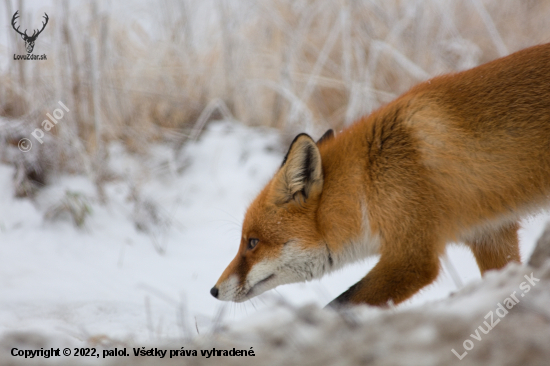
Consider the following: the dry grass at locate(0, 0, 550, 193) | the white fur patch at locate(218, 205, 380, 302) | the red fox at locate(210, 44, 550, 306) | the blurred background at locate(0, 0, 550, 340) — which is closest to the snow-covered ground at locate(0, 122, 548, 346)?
the blurred background at locate(0, 0, 550, 340)

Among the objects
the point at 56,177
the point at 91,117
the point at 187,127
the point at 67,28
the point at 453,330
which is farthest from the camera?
the point at 187,127

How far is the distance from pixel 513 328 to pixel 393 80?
537 cm

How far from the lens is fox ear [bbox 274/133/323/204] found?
8.07ft

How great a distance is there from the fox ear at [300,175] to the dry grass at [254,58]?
263 centimetres

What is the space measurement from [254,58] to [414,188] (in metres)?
4.79

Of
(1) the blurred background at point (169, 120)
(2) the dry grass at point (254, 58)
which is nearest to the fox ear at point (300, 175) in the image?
(1) the blurred background at point (169, 120)

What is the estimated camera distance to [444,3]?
19.3 feet

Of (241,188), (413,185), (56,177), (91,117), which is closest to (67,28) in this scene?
(91,117)

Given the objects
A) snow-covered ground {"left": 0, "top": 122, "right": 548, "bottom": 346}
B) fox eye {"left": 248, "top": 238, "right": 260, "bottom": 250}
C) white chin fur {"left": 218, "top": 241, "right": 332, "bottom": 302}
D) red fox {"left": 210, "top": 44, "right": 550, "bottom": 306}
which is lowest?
snow-covered ground {"left": 0, "top": 122, "right": 548, "bottom": 346}

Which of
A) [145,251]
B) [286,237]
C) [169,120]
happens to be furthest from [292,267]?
[169,120]

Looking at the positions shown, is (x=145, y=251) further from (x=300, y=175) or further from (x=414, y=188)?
(x=414, y=188)

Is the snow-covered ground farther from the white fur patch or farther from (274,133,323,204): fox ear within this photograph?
(274,133,323,204): fox ear

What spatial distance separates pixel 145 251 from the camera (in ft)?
12.8

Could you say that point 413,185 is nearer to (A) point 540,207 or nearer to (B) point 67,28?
(A) point 540,207
